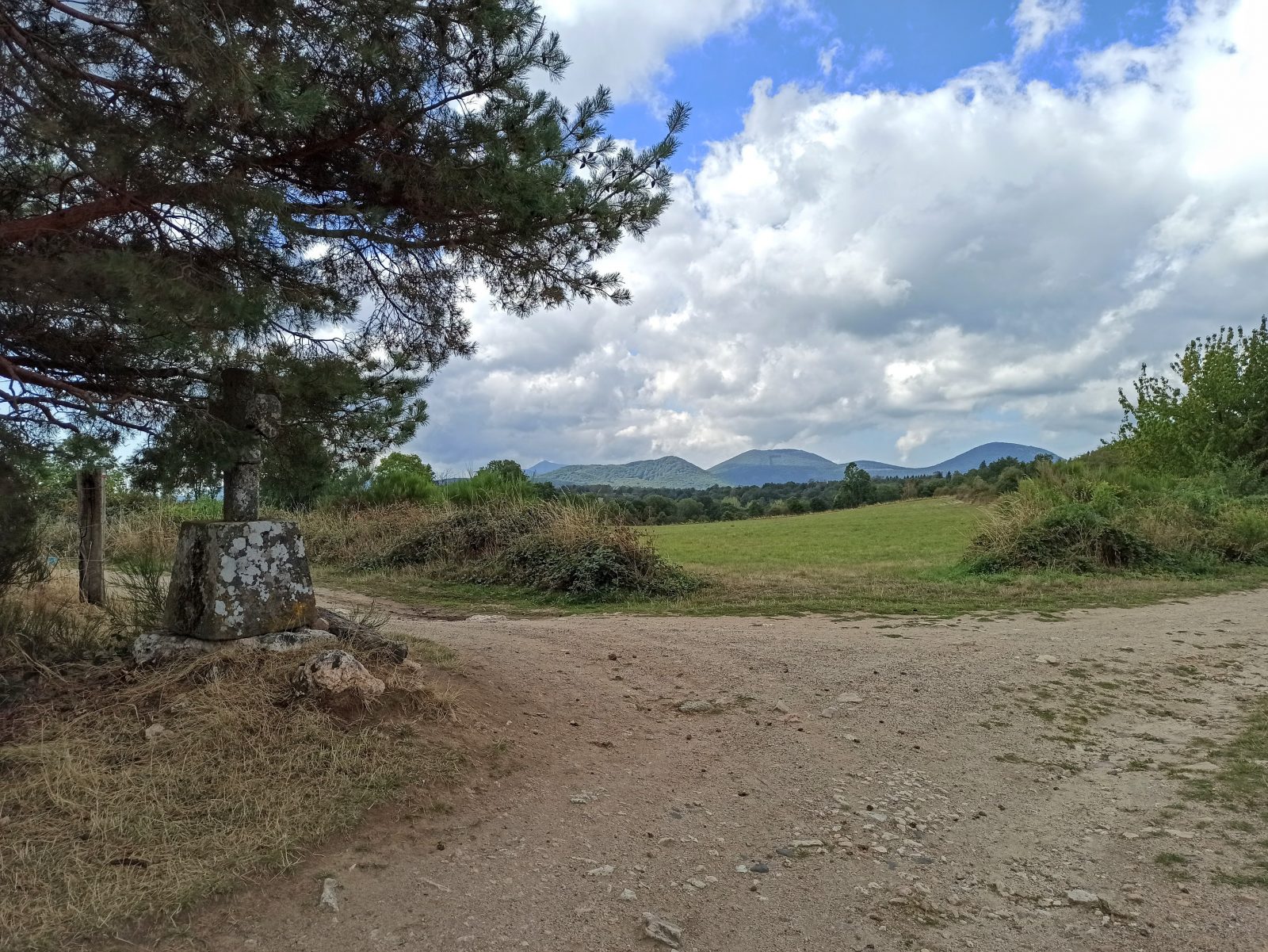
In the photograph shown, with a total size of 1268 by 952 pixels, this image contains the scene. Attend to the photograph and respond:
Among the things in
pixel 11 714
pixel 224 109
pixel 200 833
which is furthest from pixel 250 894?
pixel 224 109

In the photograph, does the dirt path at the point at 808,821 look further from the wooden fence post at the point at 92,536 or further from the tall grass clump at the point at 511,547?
the tall grass clump at the point at 511,547

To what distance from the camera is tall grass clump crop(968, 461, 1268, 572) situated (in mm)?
15719

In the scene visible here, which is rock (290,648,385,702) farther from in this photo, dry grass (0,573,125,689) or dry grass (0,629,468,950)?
dry grass (0,573,125,689)

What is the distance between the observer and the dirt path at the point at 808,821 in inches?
126

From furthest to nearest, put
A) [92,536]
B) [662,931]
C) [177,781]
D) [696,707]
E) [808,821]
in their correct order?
1. [92,536]
2. [696,707]
3. [808,821]
4. [177,781]
5. [662,931]

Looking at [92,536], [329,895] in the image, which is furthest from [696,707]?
[92,536]

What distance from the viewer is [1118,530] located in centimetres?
1587

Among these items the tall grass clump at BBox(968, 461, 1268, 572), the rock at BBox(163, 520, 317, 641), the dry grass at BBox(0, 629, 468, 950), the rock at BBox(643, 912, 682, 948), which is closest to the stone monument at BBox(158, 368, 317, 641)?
the rock at BBox(163, 520, 317, 641)

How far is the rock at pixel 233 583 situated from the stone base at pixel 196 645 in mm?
49

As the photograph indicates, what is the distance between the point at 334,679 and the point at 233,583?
3.72 feet

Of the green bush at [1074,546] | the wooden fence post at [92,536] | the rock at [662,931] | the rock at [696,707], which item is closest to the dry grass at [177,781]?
the rock at [662,931]

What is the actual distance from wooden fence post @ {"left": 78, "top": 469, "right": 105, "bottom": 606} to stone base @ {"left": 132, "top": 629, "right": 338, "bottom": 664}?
3.65 m

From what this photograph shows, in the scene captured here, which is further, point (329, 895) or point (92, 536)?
point (92, 536)

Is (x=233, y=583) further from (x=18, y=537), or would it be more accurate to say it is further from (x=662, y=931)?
(x=662, y=931)
